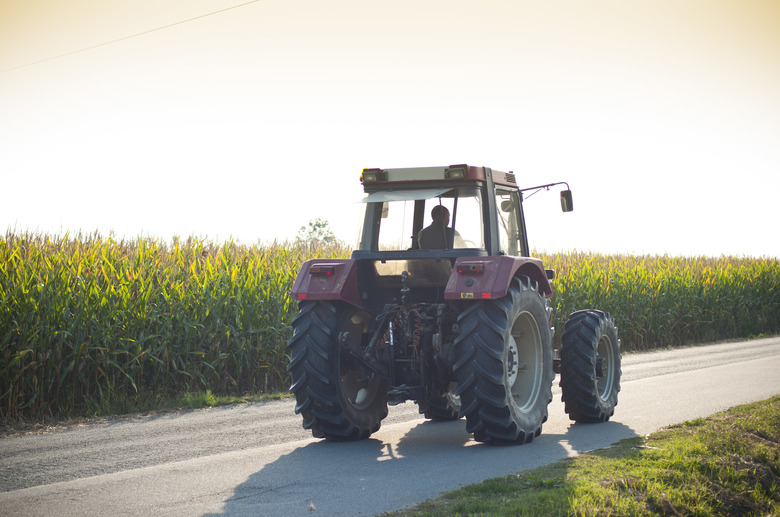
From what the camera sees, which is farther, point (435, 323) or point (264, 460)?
point (435, 323)

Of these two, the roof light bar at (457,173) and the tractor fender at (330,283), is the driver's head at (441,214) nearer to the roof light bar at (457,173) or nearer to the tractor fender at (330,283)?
the roof light bar at (457,173)

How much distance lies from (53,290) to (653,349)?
15659 millimetres

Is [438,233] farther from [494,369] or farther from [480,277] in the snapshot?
[494,369]

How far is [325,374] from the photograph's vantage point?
7.17m

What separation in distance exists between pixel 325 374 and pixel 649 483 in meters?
3.12

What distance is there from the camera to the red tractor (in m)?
6.83

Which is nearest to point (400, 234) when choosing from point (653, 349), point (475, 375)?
point (475, 375)

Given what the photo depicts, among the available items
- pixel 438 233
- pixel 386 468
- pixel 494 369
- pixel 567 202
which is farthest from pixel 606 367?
pixel 386 468

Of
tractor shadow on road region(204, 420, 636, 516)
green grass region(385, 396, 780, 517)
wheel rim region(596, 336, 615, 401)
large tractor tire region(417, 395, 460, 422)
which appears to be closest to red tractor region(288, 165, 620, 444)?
tractor shadow on road region(204, 420, 636, 516)

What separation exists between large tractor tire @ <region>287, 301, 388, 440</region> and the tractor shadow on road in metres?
0.19

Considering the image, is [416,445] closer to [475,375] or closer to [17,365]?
[475,375]

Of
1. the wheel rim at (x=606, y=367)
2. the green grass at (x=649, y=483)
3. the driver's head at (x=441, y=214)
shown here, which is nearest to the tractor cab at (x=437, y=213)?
the driver's head at (x=441, y=214)

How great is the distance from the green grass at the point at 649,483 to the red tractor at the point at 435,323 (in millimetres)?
1081

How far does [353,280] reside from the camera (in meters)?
7.53
